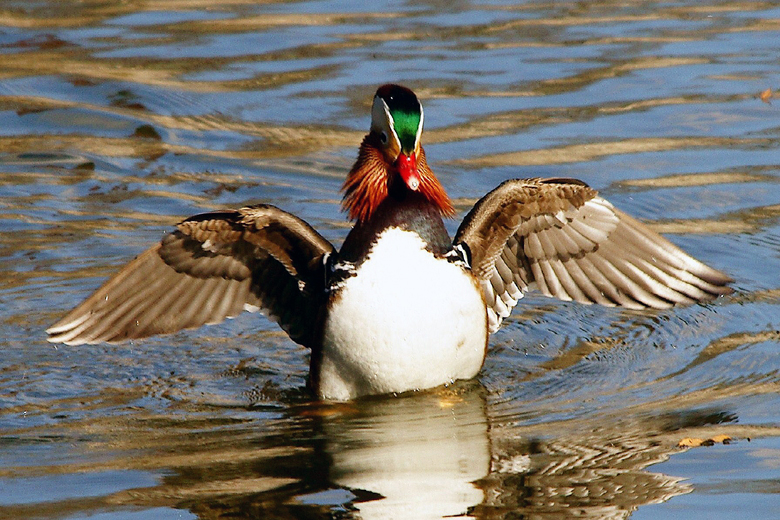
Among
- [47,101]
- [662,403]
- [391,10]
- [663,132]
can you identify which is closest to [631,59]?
[663,132]

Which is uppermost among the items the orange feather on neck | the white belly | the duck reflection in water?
the orange feather on neck

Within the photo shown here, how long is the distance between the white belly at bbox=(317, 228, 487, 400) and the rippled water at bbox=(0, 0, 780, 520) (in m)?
0.23

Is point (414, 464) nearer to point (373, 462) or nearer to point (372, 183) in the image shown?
point (373, 462)

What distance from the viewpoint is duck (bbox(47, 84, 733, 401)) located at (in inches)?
256

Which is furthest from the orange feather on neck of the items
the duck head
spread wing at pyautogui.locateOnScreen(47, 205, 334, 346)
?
spread wing at pyautogui.locateOnScreen(47, 205, 334, 346)

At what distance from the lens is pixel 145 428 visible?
646cm

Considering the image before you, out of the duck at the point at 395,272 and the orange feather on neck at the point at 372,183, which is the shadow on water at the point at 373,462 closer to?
the duck at the point at 395,272

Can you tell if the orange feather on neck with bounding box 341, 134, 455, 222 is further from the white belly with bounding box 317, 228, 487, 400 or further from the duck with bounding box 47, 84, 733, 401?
the white belly with bounding box 317, 228, 487, 400

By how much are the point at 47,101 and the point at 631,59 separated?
5556mm

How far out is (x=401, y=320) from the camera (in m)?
6.41

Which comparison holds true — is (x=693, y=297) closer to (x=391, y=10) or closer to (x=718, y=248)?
(x=718, y=248)

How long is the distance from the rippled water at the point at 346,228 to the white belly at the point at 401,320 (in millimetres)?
228

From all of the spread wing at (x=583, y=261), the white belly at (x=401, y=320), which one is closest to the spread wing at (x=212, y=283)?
the white belly at (x=401, y=320)

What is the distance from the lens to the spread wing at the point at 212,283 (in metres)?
7.07
